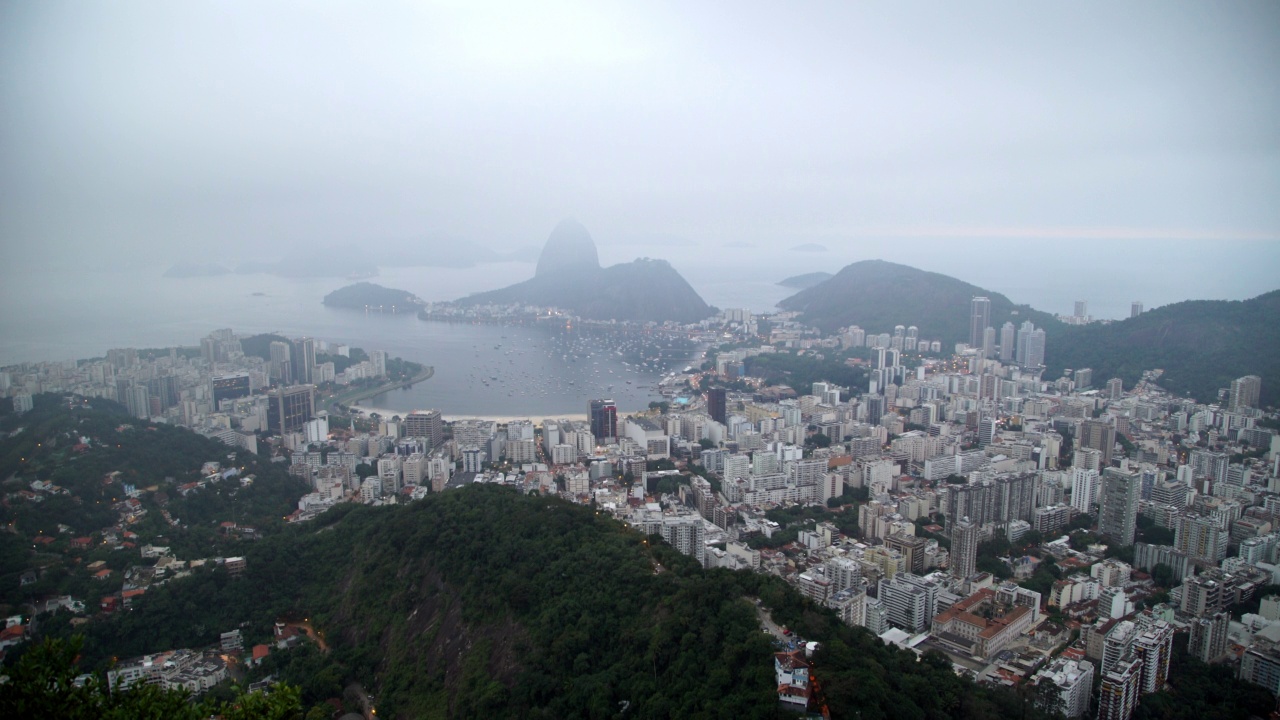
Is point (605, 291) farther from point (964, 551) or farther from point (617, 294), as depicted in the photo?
point (964, 551)

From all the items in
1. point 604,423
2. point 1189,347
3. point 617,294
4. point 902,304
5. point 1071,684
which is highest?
point 617,294

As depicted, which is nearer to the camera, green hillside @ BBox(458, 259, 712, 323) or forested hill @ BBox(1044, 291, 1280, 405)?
forested hill @ BBox(1044, 291, 1280, 405)

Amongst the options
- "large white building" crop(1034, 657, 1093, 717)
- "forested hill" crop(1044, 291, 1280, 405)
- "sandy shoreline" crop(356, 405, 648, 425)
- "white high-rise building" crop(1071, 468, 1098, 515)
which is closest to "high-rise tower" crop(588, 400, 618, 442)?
"sandy shoreline" crop(356, 405, 648, 425)

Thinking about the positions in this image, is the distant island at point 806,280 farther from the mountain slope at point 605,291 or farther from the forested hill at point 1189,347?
the forested hill at point 1189,347

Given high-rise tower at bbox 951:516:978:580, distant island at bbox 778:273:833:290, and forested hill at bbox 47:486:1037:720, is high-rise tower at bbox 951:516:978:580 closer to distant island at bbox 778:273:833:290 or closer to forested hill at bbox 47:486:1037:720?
forested hill at bbox 47:486:1037:720

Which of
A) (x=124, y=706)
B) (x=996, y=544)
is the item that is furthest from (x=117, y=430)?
(x=996, y=544)

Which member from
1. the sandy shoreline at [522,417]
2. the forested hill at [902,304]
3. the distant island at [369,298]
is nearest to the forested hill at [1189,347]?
the forested hill at [902,304]

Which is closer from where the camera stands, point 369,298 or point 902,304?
point 902,304

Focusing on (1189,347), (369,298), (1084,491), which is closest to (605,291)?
(369,298)
